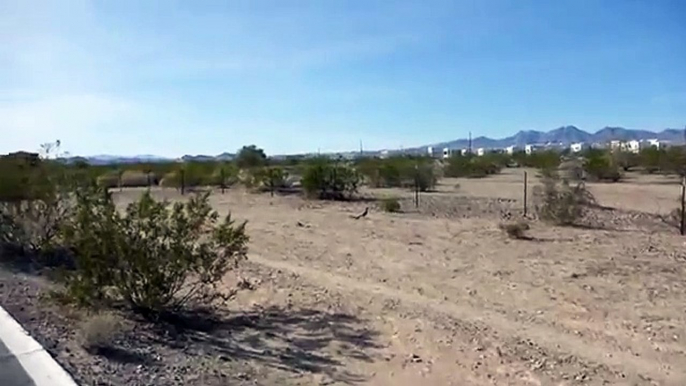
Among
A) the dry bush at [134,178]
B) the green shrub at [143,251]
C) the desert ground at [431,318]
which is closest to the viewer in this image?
the desert ground at [431,318]

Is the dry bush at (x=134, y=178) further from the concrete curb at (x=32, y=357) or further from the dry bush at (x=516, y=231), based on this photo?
the concrete curb at (x=32, y=357)

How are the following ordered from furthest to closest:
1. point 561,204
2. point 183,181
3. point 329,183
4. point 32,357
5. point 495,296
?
point 183,181
point 329,183
point 561,204
point 495,296
point 32,357

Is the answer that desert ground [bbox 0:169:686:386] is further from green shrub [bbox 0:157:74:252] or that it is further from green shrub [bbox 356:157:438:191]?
green shrub [bbox 356:157:438:191]

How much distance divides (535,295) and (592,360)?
12.3 feet

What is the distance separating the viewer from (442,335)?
10180 millimetres

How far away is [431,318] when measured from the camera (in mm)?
11125

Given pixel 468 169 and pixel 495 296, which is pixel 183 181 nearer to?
pixel 468 169

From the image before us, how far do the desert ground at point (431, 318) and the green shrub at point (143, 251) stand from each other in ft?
2.38

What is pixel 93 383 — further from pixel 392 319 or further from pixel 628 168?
pixel 628 168


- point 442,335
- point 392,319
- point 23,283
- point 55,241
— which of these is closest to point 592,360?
point 442,335

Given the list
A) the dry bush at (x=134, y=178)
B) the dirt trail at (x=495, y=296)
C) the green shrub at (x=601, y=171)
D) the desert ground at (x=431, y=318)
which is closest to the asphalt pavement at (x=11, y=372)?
the desert ground at (x=431, y=318)

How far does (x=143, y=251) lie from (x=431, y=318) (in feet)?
14.4

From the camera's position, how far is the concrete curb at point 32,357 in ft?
22.9

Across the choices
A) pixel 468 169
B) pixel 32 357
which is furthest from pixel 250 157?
pixel 32 357
